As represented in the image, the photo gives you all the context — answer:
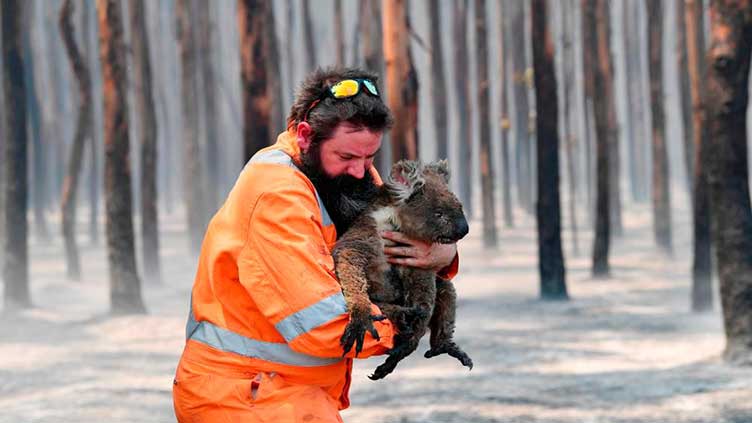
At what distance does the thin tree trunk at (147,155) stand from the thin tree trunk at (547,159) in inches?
262

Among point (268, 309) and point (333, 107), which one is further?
point (333, 107)

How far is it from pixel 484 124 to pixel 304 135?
18.3 m

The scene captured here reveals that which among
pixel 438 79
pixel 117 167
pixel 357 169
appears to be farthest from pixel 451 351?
pixel 438 79

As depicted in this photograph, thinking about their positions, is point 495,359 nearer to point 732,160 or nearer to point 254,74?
point 732,160

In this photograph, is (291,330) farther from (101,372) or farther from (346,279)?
(101,372)

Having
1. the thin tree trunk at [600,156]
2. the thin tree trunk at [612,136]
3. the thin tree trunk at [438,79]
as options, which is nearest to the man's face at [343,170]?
the thin tree trunk at [600,156]

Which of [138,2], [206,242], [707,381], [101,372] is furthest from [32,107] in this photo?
[206,242]

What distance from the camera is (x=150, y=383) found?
Answer: 964cm

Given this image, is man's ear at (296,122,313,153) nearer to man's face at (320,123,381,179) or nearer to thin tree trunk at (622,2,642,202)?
man's face at (320,123,381,179)

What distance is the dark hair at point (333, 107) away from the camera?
2.85 metres

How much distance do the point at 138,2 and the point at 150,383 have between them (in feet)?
34.1

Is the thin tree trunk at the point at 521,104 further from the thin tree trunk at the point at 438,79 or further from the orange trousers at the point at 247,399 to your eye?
the orange trousers at the point at 247,399

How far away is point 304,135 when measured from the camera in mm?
2908

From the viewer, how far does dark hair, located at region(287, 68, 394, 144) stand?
9.34ft
